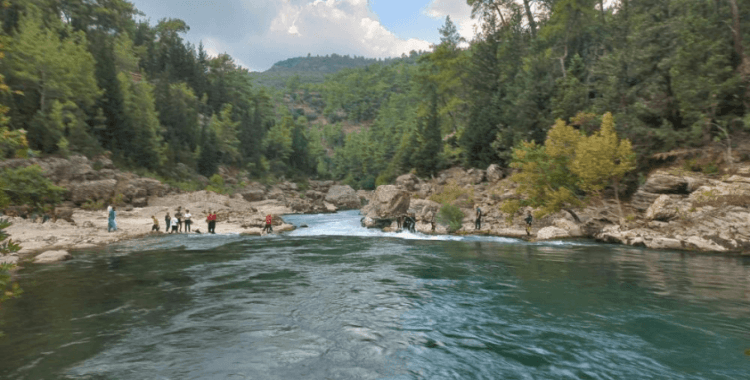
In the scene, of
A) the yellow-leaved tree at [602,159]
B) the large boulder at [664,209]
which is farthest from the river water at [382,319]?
the yellow-leaved tree at [602,159]

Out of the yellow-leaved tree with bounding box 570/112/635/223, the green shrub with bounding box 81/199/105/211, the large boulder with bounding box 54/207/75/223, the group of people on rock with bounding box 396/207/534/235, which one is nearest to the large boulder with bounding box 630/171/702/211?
the yellow-leaved tree with bounding box 570/112/635/223

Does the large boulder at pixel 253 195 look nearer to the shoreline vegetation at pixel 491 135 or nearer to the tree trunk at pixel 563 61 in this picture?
the shoreline vegetation at pixel 491 135

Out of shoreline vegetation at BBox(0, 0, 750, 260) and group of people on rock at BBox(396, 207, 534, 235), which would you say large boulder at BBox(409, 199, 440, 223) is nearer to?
shoreline vegetation at BBox(0, 0, 750, 260)

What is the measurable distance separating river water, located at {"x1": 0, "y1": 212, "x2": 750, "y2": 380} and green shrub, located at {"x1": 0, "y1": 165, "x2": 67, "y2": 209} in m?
3.75

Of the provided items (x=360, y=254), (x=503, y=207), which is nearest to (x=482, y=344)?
(x=360, y=254)

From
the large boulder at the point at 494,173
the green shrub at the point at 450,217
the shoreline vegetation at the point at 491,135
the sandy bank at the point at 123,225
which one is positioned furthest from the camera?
the large boulder at the point at 494,173

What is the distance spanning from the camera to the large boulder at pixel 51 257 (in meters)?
17.7

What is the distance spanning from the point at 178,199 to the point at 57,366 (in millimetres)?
43234

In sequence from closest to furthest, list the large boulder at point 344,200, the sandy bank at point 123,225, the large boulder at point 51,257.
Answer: the large boulder at point 51,257 < the sandy bank at point 123,225 < the large boulder at point 344,200

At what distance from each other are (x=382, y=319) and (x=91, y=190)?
40.1 m

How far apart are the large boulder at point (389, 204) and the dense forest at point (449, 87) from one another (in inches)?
535

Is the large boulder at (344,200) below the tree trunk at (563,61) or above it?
below

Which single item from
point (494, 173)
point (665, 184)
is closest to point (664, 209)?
point (665, 184)

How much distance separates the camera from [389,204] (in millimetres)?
40000
